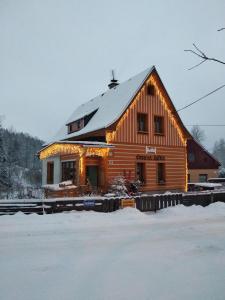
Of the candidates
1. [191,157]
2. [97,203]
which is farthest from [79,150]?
[191,157]

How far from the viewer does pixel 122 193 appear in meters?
18.9

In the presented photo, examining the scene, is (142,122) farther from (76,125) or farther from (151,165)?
(76,125)

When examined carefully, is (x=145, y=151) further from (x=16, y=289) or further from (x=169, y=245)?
(x=16, y=289)

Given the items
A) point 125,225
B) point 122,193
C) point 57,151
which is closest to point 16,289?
point 125,225

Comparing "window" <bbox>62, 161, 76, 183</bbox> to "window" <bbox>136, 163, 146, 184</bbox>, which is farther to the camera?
"window" <bbox>136, 163, 146, 184</bbox>

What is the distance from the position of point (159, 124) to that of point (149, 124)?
1.45 metres

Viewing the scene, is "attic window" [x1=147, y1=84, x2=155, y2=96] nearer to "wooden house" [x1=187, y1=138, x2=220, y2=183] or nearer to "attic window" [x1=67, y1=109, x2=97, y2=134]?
"attic window" [x1=67, y1=109, x2=97, y2=134]

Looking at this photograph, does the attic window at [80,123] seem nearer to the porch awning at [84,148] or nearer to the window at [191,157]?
the porch awning at [84,148]

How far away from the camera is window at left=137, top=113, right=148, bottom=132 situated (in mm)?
23703

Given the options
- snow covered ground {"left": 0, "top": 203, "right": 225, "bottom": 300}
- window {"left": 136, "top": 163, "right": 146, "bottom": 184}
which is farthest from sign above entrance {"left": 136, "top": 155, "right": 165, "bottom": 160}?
snow covered ground {"left": 0, "top": 203, "right": 225, "bottom": 300}

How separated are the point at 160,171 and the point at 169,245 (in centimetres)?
1639

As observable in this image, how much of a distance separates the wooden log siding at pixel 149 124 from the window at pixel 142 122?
26 cm

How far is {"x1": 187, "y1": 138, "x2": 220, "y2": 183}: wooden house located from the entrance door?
58.5 ft

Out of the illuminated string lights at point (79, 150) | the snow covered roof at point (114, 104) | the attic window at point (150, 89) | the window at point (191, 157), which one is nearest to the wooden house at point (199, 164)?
the window at point (191, 157)
